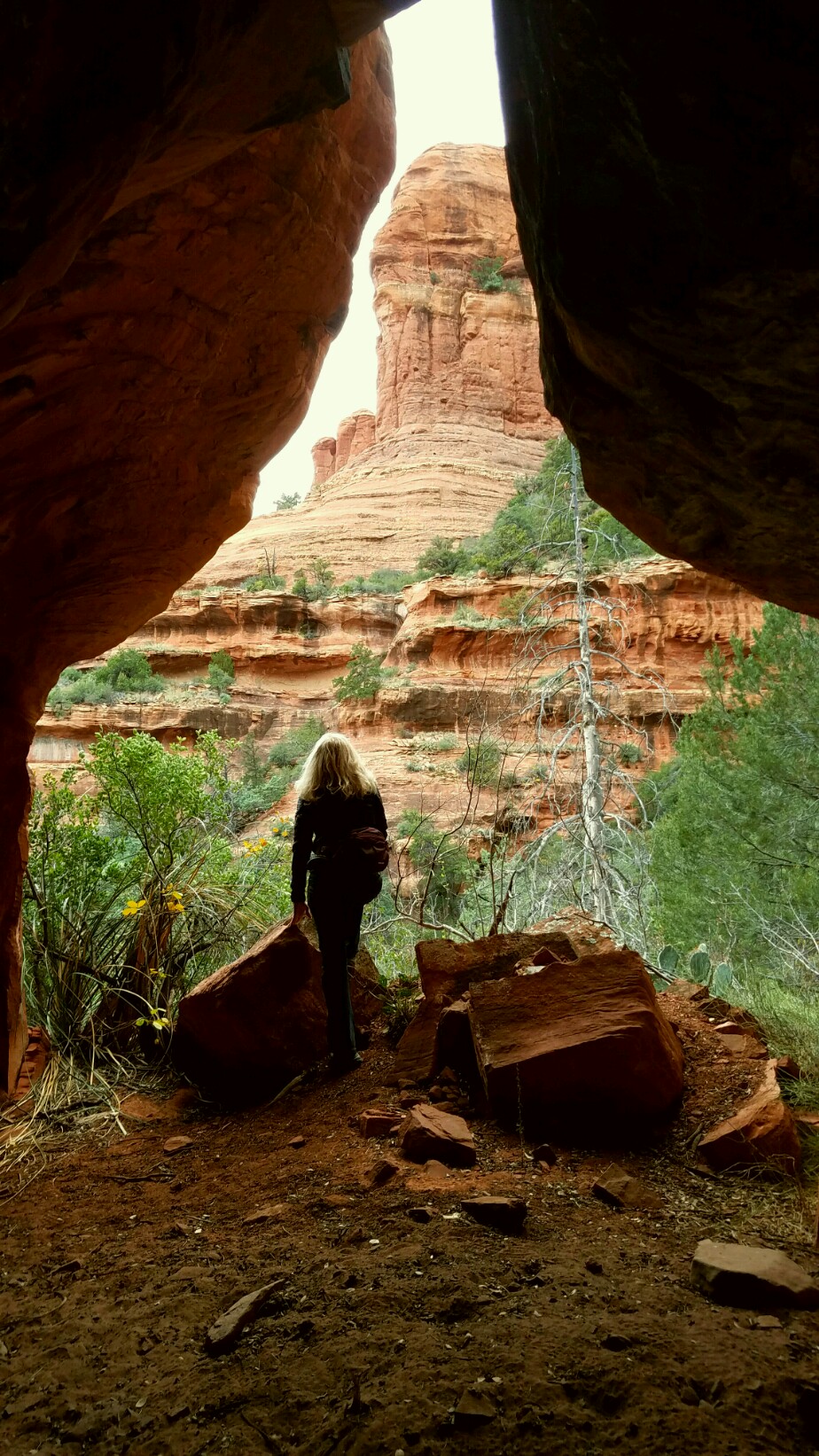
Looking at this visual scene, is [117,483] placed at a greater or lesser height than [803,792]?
greater

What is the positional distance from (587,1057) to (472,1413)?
5.21ft

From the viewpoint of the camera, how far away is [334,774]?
4.38 metres

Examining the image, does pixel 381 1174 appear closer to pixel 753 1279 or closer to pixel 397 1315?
pixel 397 1315

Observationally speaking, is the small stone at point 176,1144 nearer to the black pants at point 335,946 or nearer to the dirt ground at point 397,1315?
the dirt ground at point 397,1315

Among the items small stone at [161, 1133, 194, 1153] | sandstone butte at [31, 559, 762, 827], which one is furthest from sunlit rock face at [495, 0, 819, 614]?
sandstone butte at [31, 559, 762, 827]

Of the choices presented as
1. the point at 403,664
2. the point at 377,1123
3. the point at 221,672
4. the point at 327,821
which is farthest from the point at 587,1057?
the point at 221,672

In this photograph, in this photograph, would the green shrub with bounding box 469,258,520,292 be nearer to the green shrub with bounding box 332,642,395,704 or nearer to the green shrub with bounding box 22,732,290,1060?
the green shrub with bounding box 332,642,395,704

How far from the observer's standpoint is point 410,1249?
2.46 m

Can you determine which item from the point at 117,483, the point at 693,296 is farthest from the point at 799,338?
the point at 117,483

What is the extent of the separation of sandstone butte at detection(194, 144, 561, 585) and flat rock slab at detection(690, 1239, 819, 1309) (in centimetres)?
3852

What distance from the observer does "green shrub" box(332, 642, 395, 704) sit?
82.1ft

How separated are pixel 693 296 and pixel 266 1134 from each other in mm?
3587

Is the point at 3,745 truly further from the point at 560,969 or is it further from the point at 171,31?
the point at 171,31

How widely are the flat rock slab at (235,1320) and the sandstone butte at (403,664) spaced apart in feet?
52.3
